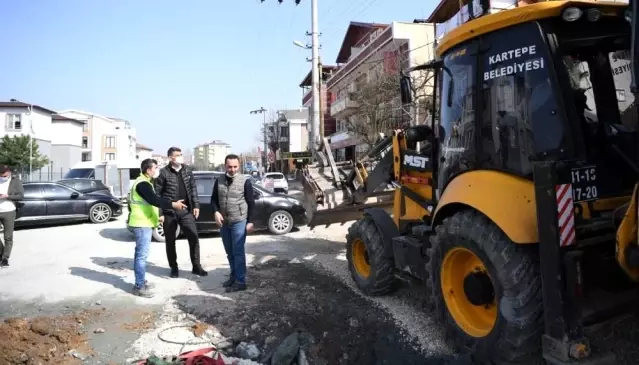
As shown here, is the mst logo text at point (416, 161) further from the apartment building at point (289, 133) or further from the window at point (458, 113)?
the apartment building at point (289, 133)

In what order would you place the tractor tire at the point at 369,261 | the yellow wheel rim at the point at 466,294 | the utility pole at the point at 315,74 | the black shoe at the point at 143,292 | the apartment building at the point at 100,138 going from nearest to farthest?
the yellow wheel rim at the point at 466,294
the tractor tire at the point at 369,261
the black shoe at the point at 143,292
the utility pole at the point at 315,74
the apartment building at the point at 100,138

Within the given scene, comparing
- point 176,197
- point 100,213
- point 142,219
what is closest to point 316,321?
point 142,219

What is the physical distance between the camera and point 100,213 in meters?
14.0

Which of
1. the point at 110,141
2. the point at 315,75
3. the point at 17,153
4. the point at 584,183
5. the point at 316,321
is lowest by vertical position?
the point at 316,321

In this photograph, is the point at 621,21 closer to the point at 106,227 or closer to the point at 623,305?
the point at 623,305

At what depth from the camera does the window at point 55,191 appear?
13.3 metres

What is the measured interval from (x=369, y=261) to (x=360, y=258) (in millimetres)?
429

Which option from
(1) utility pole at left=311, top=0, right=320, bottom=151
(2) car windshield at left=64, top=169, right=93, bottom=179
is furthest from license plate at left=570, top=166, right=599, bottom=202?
(2) car windshield at left=64, top=169, right=93, bottom=179

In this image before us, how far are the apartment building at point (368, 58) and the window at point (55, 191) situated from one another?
35.8 ft

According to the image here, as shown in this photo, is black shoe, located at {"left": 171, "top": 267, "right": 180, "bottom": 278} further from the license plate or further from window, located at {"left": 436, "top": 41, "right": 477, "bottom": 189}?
the license plate

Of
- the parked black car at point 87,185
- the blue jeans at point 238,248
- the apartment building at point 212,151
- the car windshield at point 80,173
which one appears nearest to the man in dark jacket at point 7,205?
the blue jeans at point 238,248

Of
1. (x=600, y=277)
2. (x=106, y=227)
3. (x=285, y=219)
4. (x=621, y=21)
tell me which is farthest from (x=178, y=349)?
(x=106, y=227)

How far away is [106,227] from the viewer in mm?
12914

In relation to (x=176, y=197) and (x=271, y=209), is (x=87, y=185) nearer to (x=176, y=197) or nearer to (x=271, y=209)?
(x=271, y=209)
